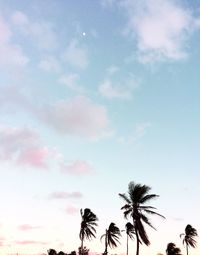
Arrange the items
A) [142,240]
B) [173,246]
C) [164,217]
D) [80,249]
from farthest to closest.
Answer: [173,246]
[80,249]
[142,240]
[164,217]

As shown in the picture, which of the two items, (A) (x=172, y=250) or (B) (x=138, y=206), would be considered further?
(A) (x=172, y=250)

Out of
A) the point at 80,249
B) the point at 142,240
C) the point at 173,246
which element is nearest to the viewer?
the point at 142,240

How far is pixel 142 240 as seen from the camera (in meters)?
46.5

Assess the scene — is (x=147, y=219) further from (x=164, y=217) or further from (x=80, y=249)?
(x=80, y=249)

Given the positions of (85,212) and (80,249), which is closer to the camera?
(85,212)

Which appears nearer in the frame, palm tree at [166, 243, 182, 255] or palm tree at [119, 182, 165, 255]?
palm tree at [119, 182, 165, 255]

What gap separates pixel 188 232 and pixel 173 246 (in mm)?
15328

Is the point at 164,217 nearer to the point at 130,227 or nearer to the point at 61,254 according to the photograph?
the point at 130,227

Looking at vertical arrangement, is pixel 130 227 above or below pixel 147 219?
above

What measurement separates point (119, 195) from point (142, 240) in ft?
18.0

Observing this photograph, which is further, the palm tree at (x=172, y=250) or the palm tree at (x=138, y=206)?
the palm tree at (x=172, y=250)

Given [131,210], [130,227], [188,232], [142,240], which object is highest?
[188,232]

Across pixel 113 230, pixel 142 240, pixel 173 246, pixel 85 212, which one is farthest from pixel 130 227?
pixel 142 240

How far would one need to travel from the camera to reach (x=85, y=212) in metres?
68.2
